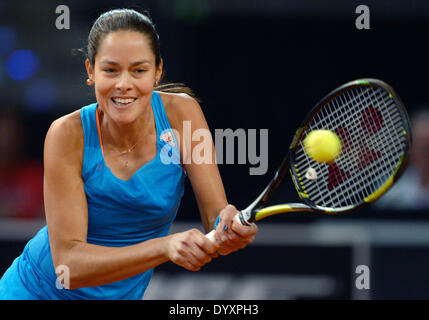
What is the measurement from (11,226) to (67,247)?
6.24ft

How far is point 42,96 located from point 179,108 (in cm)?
313

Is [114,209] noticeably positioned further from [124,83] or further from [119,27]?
[119,27]

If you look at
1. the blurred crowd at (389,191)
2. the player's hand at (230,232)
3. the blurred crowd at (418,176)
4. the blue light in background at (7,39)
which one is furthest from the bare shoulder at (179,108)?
the blue light in background at (7,39)

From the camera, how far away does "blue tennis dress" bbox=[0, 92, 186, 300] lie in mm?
2125

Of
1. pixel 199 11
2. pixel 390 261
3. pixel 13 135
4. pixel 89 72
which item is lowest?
pixel 390 261

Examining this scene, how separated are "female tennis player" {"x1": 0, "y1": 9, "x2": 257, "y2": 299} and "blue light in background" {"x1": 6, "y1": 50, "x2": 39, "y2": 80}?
3159 millimetres

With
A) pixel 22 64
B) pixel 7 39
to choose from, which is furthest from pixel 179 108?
pixel 7 39

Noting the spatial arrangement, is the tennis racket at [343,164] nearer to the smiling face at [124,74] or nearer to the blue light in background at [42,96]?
the smiling face at [124,74]

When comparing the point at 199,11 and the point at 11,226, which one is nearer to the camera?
the point at 11,226

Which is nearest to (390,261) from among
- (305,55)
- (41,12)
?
(305,55)

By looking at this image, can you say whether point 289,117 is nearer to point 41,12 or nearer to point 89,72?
point 41,12

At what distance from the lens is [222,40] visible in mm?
5215

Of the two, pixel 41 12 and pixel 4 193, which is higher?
pixel 41 12

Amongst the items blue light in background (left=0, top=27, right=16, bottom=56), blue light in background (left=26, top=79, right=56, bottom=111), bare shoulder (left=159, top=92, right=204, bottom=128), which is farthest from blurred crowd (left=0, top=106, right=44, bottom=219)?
bare shoulder (left=159, top=92, right=204, bottom=128)
